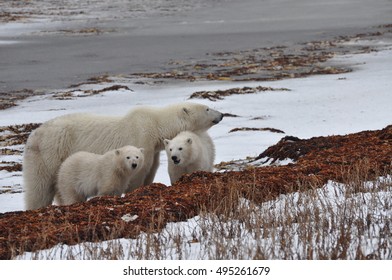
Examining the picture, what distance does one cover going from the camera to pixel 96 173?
25.0 feet

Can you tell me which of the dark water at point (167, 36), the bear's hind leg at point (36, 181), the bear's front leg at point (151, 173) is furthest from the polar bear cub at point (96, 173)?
the dark water at point (167, 36)

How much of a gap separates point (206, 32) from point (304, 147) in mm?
24097

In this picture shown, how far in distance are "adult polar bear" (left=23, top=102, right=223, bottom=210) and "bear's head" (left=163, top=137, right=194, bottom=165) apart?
0.38 meters

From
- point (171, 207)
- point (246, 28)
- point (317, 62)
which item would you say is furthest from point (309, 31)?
point (171, 207)

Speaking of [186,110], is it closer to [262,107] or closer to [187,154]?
[187,154]

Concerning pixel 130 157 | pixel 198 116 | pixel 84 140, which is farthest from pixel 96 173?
pixel 198 116

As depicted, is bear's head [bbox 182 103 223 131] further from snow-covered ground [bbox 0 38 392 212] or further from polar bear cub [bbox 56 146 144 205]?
polar bear cub [bbox 56 146 144 205]

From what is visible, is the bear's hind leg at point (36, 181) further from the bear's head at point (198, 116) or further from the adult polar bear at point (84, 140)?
the bear's head at point (198, 116)

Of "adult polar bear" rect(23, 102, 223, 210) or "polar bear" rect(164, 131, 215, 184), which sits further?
"adult polar bear" rect(23, 102, 223, 210)

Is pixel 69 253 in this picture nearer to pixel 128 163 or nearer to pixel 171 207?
pixel 171 207

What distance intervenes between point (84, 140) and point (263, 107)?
23.4ft

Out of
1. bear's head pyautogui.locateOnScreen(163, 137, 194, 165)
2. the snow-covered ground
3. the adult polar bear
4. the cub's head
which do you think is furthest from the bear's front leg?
the snow-covered ground

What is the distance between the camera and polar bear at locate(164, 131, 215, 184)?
25.5 ft

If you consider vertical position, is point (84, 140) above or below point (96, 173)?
above
